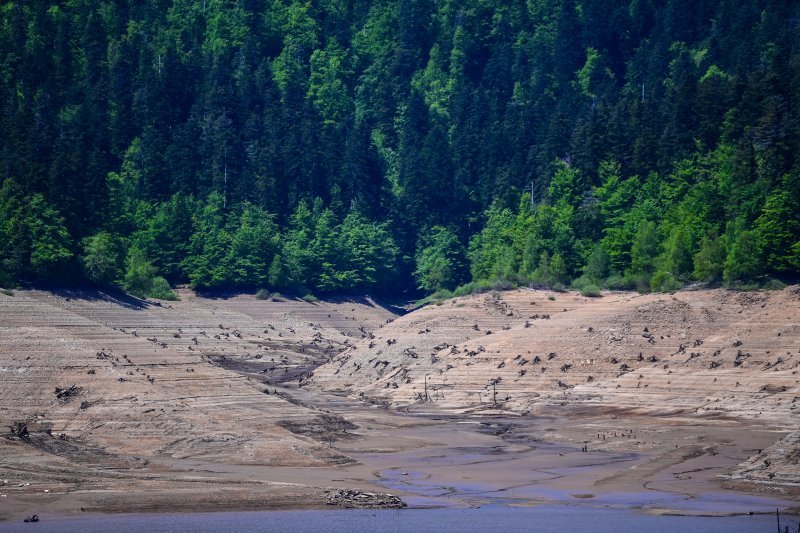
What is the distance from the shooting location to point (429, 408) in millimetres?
76812

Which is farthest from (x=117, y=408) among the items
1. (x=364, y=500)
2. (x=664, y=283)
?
(x=664, y=283)

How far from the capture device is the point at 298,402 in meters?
75.1

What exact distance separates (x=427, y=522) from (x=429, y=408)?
28.1 meters

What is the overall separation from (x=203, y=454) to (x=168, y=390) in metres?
9.74

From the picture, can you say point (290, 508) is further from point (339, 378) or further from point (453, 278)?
point (453, 278)

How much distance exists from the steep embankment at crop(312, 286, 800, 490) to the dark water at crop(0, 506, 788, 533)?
1835 centimetres

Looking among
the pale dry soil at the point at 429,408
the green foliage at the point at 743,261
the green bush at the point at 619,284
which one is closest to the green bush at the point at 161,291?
the pale dry soil at the point at 429,408

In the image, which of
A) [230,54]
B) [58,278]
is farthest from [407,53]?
[58,278]

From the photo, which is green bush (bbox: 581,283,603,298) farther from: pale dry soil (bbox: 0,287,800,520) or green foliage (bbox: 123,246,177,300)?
green foliage (bbox: 123,246,177,300)

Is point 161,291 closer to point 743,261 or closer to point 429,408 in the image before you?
point 429,408

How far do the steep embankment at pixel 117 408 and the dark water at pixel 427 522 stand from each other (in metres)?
4.12

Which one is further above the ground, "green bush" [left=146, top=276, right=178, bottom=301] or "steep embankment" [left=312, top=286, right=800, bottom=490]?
"green bush" [left=146, top=276, right=178, bottom=301]

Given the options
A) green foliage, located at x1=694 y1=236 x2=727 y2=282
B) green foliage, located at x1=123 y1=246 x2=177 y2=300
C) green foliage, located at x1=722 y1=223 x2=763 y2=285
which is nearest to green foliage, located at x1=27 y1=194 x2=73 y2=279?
green foliage, located at x1=123 y1=246 x2=177 y2=300

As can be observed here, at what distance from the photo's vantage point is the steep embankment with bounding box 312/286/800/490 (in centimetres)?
7231
